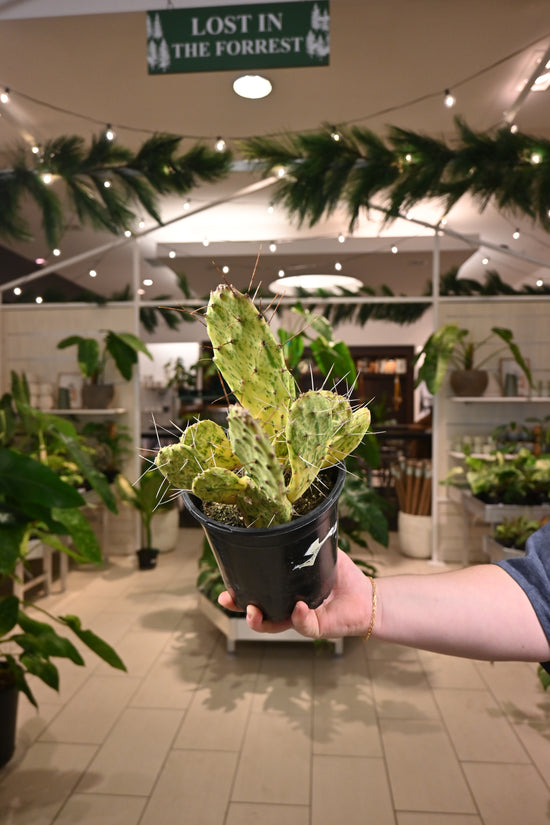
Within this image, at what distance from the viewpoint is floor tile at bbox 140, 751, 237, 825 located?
179cm

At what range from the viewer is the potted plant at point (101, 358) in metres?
4.23

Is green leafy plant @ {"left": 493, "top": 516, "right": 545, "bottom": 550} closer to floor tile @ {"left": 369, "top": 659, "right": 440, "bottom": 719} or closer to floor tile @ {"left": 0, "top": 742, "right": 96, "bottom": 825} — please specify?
floor tile @ {"left": 369, "top": 659, "right": 440, "bottom": 719}

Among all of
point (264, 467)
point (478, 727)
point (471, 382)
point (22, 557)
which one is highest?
point (471, 382)

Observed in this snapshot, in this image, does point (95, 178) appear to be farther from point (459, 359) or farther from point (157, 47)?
point (459, 359)

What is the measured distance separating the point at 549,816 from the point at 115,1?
329cm

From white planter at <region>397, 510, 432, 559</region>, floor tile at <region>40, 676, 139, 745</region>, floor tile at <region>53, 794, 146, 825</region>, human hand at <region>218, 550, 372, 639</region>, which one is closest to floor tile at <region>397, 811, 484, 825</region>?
floor tile at <region>53, 794, 146, 825</region>

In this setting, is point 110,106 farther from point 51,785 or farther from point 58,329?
point 51,785

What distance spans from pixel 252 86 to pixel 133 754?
3.47 m

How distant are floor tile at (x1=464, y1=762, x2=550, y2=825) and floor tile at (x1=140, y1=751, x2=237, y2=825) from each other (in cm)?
85

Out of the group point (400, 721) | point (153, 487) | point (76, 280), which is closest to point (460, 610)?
point (400, 721)

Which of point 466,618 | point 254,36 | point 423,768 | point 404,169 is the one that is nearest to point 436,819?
point 423,768

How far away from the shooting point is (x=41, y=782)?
77.3 inches

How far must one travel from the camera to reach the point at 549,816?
180 cm

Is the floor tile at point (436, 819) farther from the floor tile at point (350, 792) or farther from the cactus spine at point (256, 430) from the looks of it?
the cactus spine at point (256, 430)
